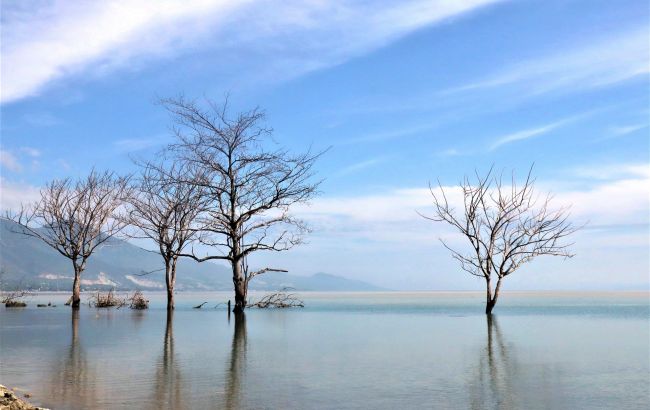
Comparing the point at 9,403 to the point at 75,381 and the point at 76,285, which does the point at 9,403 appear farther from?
the point at 76,285

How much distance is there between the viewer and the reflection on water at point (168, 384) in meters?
10.4

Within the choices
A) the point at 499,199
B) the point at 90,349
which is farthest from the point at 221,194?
the point at 90,349

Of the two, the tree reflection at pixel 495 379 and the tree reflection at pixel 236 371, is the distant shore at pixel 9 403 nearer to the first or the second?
the tree reflection at pixel 236 371

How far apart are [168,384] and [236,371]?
2.14 metres

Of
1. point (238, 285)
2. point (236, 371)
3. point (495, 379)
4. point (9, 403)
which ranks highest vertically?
point (238, 285)

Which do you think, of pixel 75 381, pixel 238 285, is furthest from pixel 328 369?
pixel 238 285

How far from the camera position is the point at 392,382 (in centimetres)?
1253

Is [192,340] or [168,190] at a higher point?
[168,190]

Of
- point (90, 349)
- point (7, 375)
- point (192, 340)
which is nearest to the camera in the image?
point (7, 375)

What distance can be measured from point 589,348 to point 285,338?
1001 centimetres

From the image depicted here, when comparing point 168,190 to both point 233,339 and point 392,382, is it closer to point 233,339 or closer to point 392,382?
point 233,339

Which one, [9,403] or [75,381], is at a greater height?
[9,403]

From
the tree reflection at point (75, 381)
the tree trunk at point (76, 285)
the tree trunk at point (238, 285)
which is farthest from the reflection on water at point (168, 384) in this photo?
the tree trunk at point (76, 285)

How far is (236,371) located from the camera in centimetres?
1398
